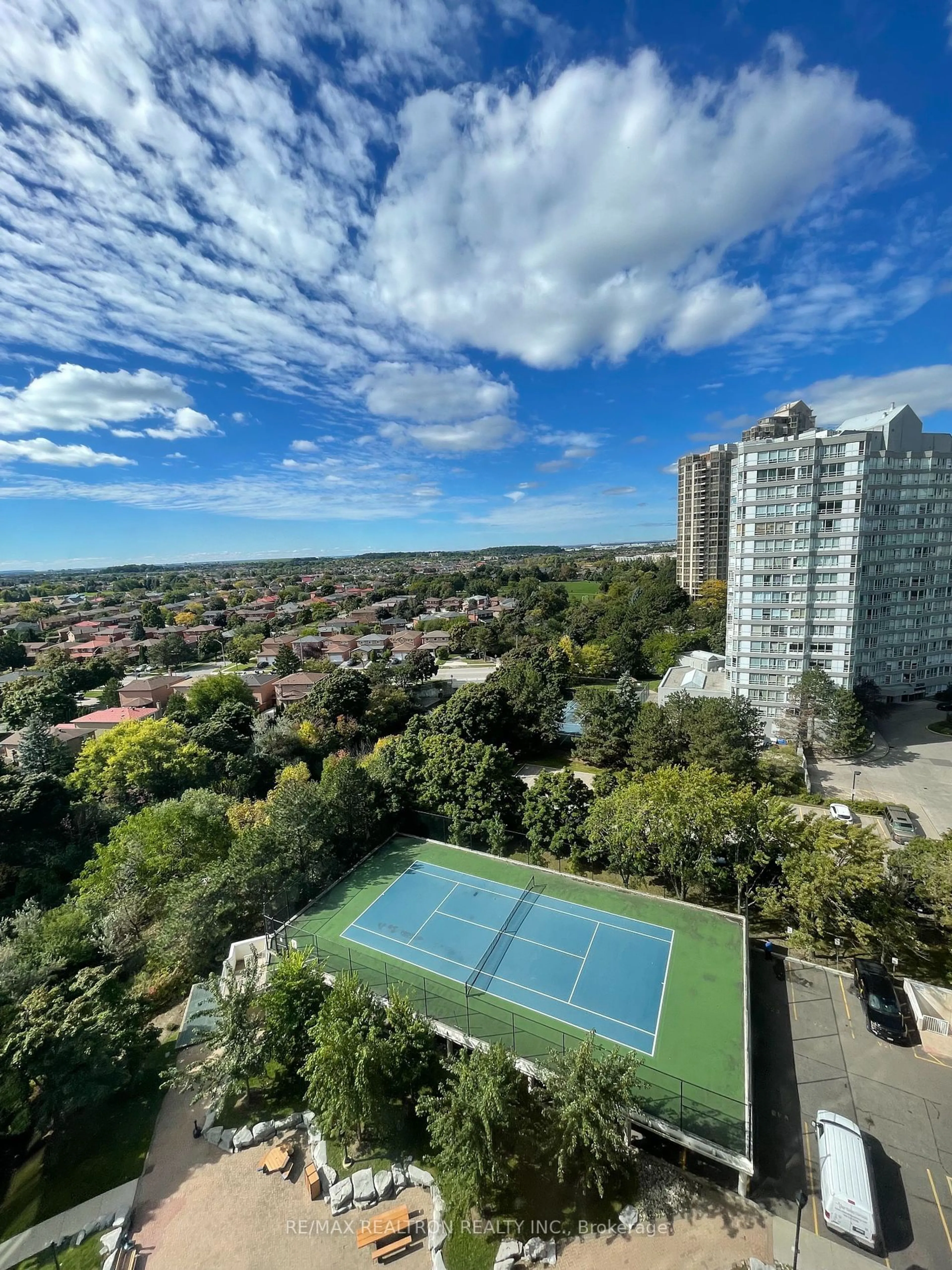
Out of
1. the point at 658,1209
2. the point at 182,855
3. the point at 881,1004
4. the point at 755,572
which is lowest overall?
the point at 658,1209

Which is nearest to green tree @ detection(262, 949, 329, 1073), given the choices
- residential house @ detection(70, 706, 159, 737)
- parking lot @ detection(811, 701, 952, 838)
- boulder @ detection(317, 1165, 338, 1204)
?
boulder @ detection(317, 1165, 338, 1204)

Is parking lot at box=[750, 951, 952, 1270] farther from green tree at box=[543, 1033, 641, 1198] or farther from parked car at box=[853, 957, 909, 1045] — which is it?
green tree at box=[543, 1033, 641, 1198]

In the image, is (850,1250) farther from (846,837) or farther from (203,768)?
(203,768)

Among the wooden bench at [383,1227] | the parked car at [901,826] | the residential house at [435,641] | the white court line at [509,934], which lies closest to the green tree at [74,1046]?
the wooden bench at [383,1227]

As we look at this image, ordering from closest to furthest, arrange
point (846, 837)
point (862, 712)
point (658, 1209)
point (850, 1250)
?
point (850, 1250) → point (658, 1209) → point (846, 837) → point (862, 712)

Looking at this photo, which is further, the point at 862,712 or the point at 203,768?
the point at 862,712

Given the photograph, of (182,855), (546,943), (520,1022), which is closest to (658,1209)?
(520,1022)

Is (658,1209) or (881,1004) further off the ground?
(881,1004)
